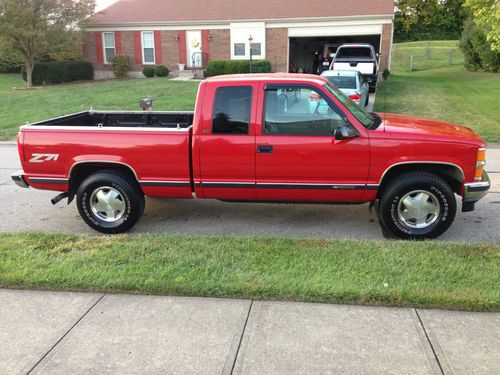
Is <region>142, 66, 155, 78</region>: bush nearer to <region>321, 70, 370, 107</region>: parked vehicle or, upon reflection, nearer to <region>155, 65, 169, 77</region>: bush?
<region>155, 65, 169, 77</region>: bush

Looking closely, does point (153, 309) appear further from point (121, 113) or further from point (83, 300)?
point (121, 113)

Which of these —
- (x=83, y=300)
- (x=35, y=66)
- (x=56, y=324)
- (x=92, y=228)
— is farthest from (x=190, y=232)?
(x=35, y=66)

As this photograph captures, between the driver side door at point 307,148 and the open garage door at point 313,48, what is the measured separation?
84.3ft

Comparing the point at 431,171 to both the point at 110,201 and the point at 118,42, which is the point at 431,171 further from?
the point at 118,42

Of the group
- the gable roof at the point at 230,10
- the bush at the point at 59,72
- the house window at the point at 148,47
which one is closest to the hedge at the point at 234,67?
the gable roof at the point at 230,10

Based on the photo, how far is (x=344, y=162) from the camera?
5.14 m

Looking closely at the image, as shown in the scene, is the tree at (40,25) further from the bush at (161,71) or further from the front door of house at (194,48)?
the front door of house at (194,48)

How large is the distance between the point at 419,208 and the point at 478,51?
2950cm

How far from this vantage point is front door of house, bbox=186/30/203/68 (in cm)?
3116

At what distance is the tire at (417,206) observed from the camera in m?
5.10

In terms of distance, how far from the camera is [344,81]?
14.4m

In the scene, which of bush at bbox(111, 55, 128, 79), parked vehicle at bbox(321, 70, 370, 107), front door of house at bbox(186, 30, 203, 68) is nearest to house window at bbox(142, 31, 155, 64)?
bush at bbox(111, 55, 128, 79)

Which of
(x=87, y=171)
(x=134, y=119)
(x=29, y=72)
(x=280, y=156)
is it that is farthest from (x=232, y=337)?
(x=29, y=72)

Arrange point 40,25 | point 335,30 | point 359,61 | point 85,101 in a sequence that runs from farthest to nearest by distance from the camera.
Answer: point 335,30 → point 40,25 → point 359,61 → point 85,101
